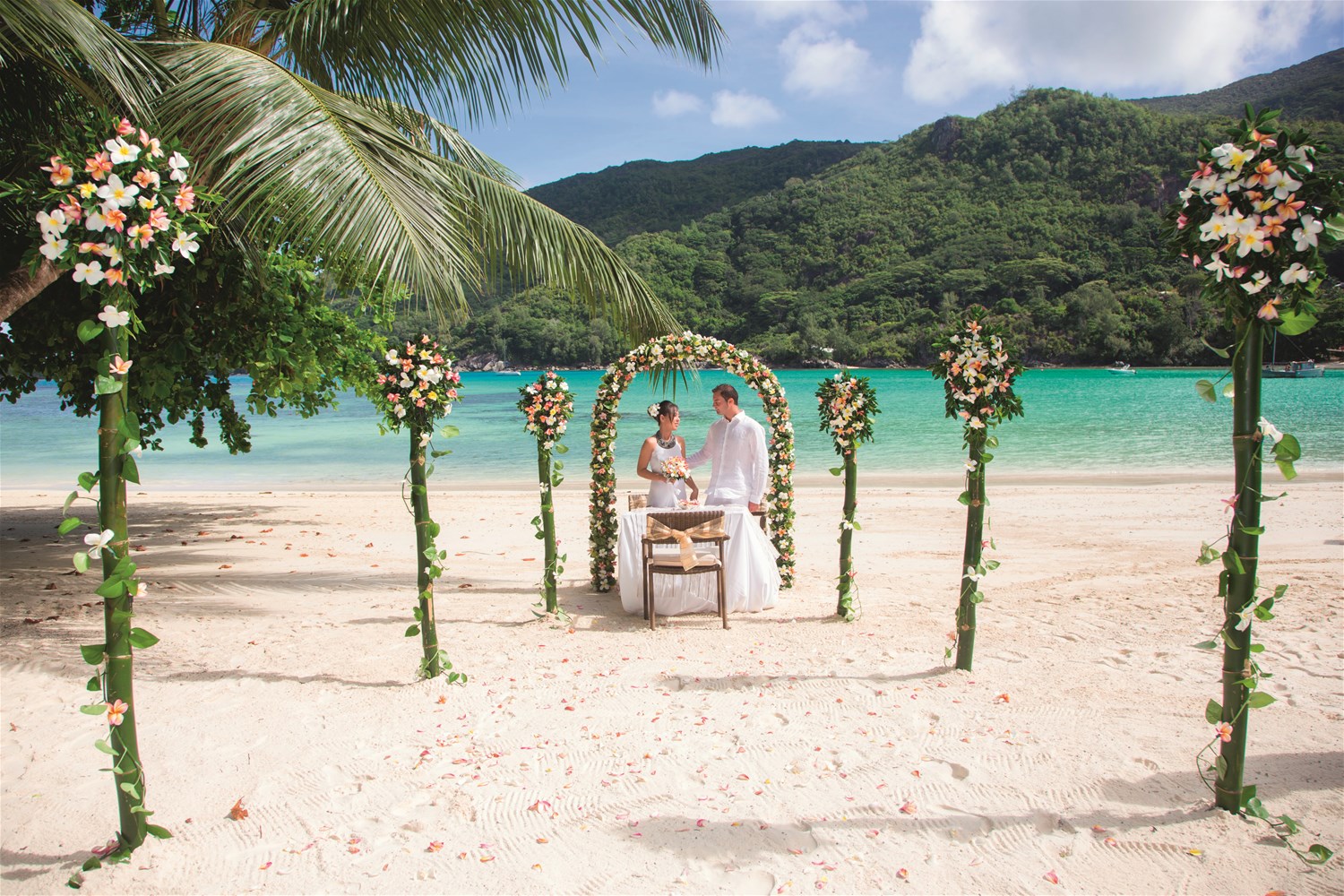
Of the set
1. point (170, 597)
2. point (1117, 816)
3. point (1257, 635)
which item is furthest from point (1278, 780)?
point (170, 597)

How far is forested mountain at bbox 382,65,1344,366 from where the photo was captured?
5659 cm

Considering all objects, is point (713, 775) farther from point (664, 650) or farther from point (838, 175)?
point (838, 175)

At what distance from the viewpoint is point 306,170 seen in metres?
4.78

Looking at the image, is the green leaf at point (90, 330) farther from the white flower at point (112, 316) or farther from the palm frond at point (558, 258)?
the palm frond at point (558, 258)

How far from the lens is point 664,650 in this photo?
19.6 ft

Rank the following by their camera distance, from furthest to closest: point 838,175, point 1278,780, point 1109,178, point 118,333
A: 1. point 838,175
2. point 1109,178
3. point 1278,780
4. point 118,333

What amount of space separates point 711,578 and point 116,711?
448 centimetres

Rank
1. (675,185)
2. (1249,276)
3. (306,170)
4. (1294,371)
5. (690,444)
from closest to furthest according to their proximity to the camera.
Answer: (1249,276) < (306,170) < (690,444) < (1294,371) < (675,185)

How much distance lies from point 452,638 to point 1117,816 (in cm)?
442

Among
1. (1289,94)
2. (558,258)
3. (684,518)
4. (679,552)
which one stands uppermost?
(1289,94)

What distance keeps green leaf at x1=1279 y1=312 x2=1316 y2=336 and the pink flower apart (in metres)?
4.60

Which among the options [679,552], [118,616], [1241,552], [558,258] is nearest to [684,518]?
[679,552]

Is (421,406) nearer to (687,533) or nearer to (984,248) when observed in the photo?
(687,533)

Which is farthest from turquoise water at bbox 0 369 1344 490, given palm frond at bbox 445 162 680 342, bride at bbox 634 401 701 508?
bride at bbox 634 401 701 508
